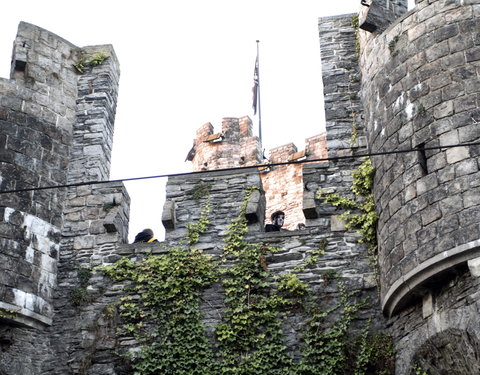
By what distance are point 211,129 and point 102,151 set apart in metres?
8.51

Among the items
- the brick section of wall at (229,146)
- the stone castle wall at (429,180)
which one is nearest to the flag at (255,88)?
the brick section of wall at (229,146)

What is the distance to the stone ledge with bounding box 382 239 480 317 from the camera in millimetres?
8570

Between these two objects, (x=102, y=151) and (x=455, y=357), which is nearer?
(x=455, y=357)

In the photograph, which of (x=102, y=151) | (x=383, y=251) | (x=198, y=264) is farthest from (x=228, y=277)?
(x=102, y=151)

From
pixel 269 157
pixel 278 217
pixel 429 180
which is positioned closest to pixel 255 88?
pixel 269 157

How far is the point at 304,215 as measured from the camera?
443 inches

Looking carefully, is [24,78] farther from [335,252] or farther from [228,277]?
[335,252]

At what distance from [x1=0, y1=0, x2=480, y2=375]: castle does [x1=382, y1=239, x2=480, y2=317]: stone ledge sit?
0.04 ft

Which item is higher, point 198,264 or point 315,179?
point 315,179

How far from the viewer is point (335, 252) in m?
10.7

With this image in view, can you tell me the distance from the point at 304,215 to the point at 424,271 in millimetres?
2568

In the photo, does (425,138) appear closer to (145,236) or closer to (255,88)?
(145,236)

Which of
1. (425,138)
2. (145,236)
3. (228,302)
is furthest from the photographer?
(145,236)

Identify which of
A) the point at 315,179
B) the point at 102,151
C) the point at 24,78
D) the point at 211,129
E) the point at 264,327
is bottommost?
the point at 264,327
